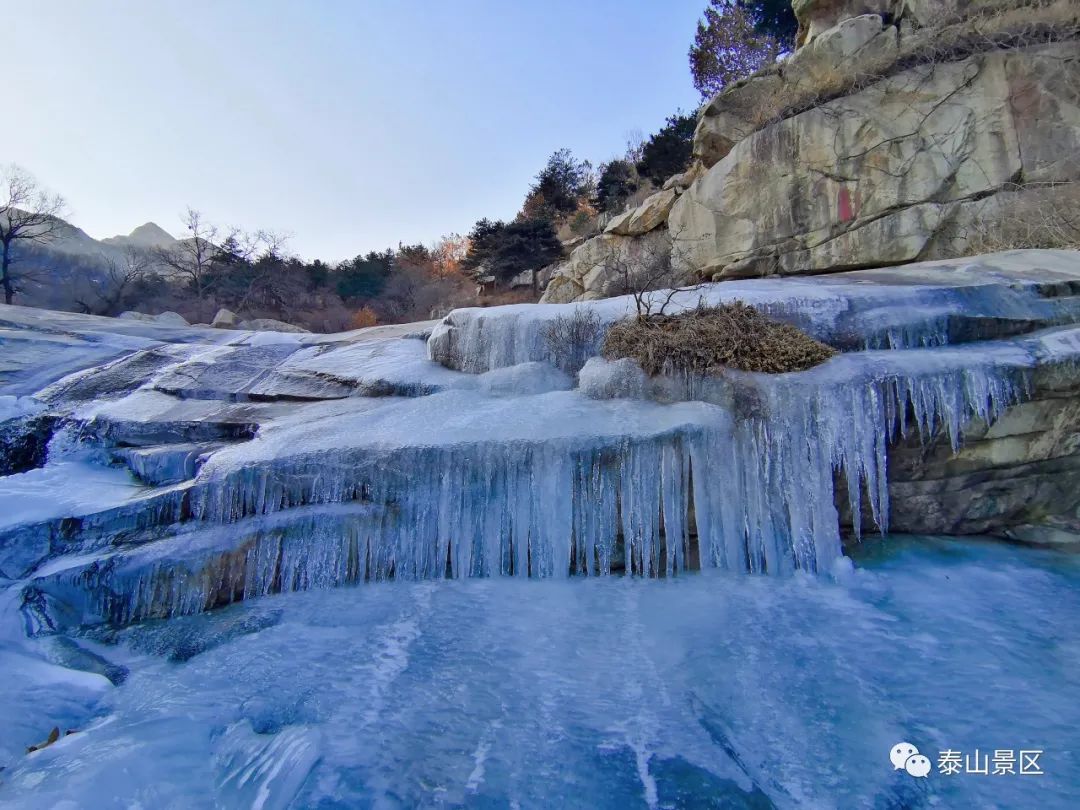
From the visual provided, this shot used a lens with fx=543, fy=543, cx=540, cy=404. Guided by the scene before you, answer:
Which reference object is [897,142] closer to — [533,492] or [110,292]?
[533,492]

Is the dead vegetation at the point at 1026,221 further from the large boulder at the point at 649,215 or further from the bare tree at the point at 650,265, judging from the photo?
the large boulder at the point at 649,215

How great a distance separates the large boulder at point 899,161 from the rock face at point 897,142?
0.06 feet

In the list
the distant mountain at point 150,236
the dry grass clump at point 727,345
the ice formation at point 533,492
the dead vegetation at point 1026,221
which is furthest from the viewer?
the distant mountain at point 150,236

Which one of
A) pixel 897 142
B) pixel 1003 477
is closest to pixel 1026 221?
pixel 897 142

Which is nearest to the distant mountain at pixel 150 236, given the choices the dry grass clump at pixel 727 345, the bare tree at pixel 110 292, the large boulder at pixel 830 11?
the bare tree at pixel 110 292

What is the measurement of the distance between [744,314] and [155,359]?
838cm

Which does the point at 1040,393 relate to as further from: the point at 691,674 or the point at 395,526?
the point at 395,526

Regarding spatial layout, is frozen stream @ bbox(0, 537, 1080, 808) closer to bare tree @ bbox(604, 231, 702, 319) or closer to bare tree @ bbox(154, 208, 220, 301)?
bare tree @ bbox(604, 231, 702, 319)

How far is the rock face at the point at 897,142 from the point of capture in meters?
8.43

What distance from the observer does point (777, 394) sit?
4559 millimetres

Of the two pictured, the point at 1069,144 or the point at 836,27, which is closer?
the point at 1069,144

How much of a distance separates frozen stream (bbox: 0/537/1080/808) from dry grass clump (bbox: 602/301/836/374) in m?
1.92

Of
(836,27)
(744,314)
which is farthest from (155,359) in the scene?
(836,27)

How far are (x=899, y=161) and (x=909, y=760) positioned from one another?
9.95 meters
